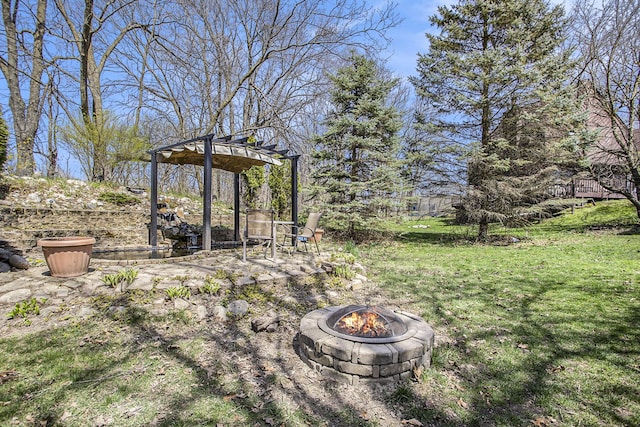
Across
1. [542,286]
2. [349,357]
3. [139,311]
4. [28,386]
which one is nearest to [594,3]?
[542,286]

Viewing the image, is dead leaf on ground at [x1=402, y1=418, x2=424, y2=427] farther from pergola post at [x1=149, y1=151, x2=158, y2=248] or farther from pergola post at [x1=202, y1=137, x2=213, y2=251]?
pergola post at [x1=149, y1=151, x2=158, y2=248]

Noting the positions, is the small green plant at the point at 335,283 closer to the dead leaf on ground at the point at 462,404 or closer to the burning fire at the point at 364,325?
the burning fire at the point at 364,325

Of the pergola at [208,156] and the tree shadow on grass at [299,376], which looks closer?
the tree shadow on grass at [299,376]

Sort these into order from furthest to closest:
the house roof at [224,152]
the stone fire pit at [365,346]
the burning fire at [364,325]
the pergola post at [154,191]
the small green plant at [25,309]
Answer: the pergola post at [154,191], the house roof at [224,152], the small green plant at [25,309], the burning fire at [364,325], the stone fire pit at [365,346]

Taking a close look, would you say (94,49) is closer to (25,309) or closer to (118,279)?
(118,279)

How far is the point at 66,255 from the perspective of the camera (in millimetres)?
3713

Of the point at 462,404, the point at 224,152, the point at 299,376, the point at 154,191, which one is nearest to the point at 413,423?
the point at 462,404

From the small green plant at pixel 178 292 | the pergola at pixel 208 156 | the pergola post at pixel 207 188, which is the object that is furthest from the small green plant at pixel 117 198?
the small green plant at pixel 178 292

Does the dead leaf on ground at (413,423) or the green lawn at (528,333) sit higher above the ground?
the green lawn at (528,333)

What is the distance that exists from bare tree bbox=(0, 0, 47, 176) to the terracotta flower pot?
637 centimetres

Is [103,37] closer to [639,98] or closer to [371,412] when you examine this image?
[371,412]

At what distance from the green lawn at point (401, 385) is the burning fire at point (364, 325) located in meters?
0.42

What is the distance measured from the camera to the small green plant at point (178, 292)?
11.5 ft

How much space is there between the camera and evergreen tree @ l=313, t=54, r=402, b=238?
895 cm
